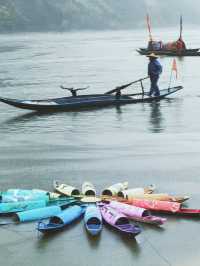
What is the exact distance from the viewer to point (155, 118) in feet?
73.7

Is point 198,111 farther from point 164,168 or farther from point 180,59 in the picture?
point 180,59

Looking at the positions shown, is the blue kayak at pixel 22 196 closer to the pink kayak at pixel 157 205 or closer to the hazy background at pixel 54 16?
the pink kayak at pixel 157 205

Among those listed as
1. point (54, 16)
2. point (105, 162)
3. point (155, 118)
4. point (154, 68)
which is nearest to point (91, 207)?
point (105, 162)

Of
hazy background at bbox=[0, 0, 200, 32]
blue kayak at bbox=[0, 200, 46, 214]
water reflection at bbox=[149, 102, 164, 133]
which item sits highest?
hazy background at bbox=[0, 0, 200, 32]

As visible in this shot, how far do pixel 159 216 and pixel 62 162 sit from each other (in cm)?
479

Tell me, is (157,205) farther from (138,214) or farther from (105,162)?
(105,162)

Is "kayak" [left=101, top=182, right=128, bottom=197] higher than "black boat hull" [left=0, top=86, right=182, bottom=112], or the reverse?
"black boat hull" [left=0, top=86, right=182, bottom=112]

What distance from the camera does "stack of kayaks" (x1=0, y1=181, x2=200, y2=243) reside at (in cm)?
1121

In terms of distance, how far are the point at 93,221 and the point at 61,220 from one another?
0.64m

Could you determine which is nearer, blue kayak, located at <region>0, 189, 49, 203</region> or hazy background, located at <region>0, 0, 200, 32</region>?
blue kayak, located at <region>0, 189, 49, 203</region>

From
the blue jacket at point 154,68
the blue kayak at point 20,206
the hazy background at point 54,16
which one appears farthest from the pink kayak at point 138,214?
the hazy background at point 54,16

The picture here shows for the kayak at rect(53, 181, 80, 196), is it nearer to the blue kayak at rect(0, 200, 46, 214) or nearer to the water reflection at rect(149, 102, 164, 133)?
the blue kayak at rect(0, 200, 46, 214)

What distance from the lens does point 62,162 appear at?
1593cm

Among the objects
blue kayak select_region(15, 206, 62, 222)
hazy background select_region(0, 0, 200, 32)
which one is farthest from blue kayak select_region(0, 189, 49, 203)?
hazy background select_region(0, 0, 200, 32)
